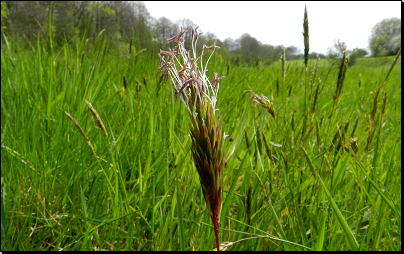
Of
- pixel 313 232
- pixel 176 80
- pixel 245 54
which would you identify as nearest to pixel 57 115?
pixel 176 80

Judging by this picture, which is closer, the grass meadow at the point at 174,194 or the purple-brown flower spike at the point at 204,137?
the purple-brown flower spike at the point at 204,137

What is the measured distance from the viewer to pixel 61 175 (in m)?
1.22

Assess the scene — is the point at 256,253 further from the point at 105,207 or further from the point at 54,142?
the point at 54,142

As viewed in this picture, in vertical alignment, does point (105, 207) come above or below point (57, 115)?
below

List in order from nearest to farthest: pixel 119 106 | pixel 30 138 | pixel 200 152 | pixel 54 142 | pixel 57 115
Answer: pixel 200 152 → pixel 54 142 → pixel 30 138 → pixel 57 115 → pixel 119 106

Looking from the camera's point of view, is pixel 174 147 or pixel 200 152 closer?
pixel 200 152

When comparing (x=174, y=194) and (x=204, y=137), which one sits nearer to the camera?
(x=204, y=137)

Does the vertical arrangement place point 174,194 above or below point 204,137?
below

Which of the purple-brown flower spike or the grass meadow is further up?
the purple-brown flower spike

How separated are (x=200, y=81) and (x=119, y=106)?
143 cm

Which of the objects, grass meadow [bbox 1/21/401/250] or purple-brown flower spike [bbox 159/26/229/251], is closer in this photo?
purple-brown flower spike [bbox 159/26/229/251]

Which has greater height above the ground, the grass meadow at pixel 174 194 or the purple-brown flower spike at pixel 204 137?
the purple-brown flower spike at pixel 204 137

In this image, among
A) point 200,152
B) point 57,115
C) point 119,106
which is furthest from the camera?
point 119,106

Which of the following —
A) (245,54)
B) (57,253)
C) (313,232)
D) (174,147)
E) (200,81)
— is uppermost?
(245,54)
